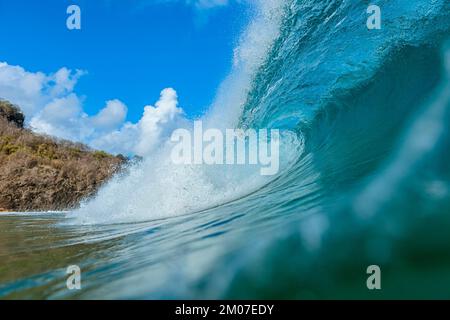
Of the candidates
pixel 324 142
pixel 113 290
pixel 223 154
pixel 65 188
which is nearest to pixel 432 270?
pixel 113 290

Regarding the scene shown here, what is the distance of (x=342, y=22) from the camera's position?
9.38m

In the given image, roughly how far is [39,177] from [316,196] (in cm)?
4004

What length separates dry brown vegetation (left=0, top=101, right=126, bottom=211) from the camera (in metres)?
37.9

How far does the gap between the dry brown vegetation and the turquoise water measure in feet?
104

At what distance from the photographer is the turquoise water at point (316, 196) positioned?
2.58m

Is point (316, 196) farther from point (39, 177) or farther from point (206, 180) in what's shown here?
point (39, 177)

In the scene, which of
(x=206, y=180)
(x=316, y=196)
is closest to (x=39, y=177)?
(x=206, y=180)

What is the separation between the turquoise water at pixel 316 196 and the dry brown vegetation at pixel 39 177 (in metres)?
31.8

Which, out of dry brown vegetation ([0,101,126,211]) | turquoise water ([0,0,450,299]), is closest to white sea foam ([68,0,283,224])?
turquoise water ([0,0,450,299])

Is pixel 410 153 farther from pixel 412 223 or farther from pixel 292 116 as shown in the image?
pixel 292 116

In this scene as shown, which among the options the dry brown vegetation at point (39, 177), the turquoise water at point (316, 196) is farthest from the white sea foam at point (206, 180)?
the dry brown vegetation at point (39, 177)

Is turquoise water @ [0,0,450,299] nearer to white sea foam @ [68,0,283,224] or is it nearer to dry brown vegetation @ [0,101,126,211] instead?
white sea foam @ [68,0,283,224]

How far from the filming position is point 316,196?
462 centimetres

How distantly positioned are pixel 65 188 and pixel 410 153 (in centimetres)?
4308
